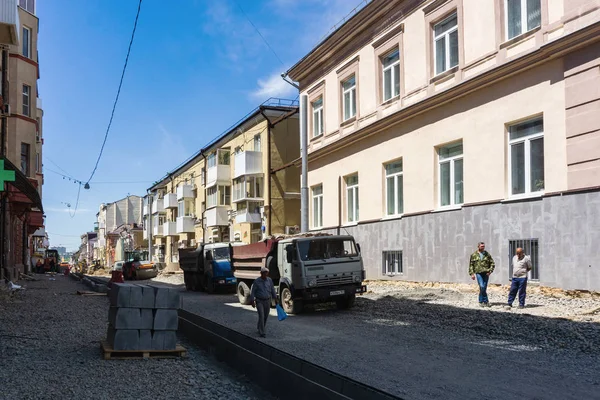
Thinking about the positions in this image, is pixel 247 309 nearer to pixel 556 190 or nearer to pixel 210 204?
pixel 556 190

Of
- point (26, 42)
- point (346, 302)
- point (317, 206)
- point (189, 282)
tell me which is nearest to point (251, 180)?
point (317, 206)

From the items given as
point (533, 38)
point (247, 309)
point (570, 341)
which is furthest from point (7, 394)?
point (533, 38)

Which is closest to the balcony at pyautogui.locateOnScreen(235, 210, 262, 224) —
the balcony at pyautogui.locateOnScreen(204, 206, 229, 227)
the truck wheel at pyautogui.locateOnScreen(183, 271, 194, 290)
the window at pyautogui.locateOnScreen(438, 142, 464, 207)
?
the balcony at pyautogui.locateOnScreen(204, 206, 229, 227)

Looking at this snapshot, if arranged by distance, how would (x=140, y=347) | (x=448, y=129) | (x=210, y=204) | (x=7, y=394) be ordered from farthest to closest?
1. (x=210, y=204)
2. (x=448, y=129)
3. (x=140, y=347)
4. (x=7, y=394)

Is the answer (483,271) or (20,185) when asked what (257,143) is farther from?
(483,271)

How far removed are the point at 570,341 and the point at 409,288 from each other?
396 inches

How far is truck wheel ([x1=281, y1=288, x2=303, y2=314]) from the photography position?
1581 cm

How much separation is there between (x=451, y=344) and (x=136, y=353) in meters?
5.71

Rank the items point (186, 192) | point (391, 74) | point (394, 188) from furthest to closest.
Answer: point (186, 192)
point (391, 74)
point (394, 188)

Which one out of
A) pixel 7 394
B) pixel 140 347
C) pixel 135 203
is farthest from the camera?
pixel 135 203

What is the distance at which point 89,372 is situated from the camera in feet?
28.0

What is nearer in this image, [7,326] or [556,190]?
[7,326]

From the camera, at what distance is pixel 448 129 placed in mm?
20062

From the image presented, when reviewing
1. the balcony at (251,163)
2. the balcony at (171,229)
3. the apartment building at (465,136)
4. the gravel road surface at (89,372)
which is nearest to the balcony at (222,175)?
the balcony at (251,163)
